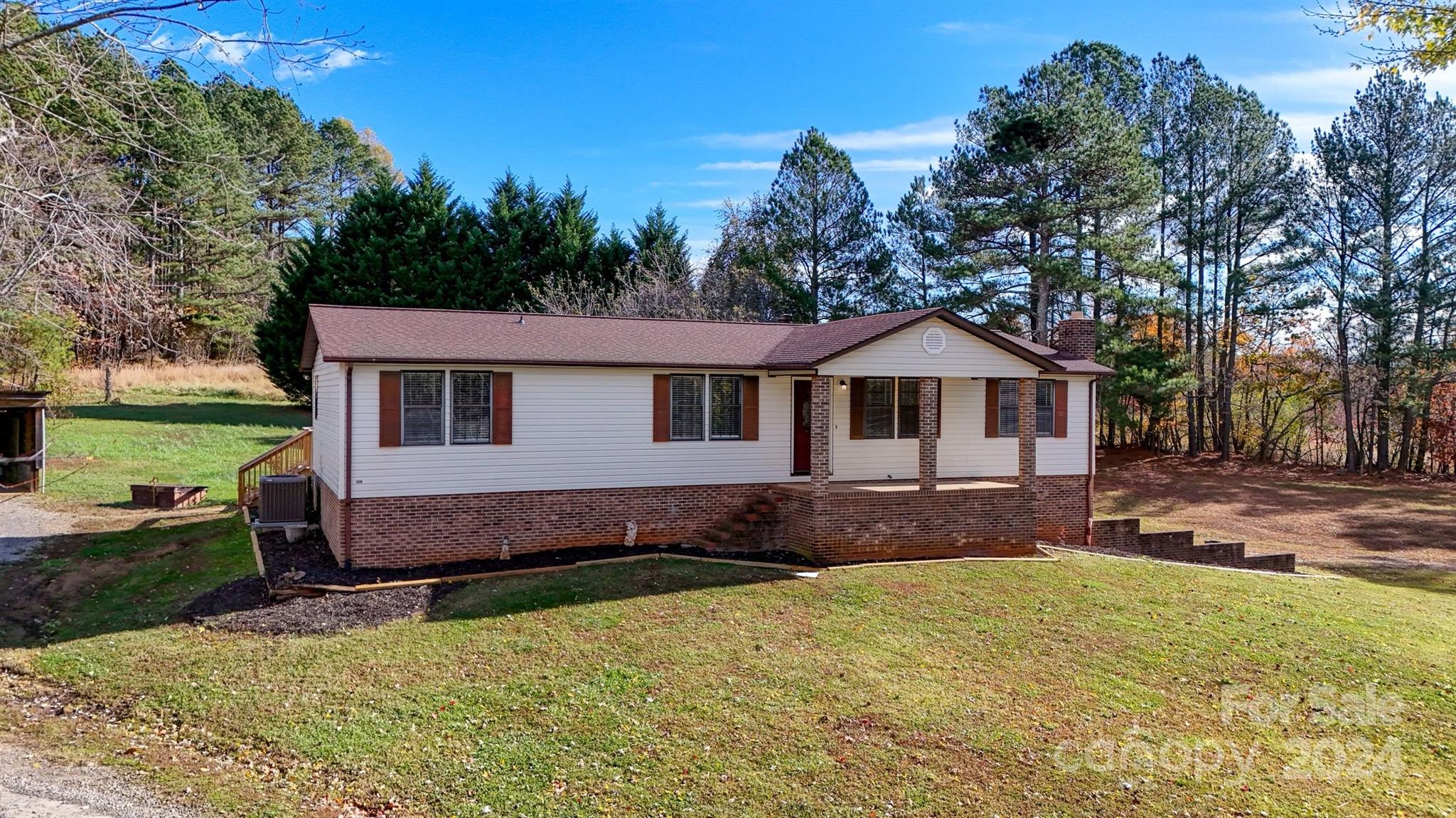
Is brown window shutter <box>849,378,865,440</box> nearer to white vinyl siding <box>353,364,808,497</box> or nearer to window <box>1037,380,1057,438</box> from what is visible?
→ white vinyl siding <box>353,364,808,497</box>

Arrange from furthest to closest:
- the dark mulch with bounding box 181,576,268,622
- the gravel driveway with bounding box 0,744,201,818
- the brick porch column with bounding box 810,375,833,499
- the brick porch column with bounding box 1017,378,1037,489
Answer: the brick porch column with bounding box 1017,378,1037,489
the brick porch column with bounding box 810,375,833,499
the dark mulch with bounding box 181,576,268,622
the gravel driveway with bounding box 0,744,201,818

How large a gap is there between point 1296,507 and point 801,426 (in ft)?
57.6

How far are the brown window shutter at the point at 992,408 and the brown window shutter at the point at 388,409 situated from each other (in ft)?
32.6

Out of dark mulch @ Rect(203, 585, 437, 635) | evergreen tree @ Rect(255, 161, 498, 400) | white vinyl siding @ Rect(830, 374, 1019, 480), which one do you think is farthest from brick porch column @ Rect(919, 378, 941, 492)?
evergreen tree @ Rect(255, 161, 498, 400)

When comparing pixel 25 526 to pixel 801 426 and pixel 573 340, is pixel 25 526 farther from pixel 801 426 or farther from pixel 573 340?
pixel 801 426

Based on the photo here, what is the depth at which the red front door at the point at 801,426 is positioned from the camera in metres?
13.6

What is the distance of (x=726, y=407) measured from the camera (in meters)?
13.2

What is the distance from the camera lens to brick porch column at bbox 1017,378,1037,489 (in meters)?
13.2

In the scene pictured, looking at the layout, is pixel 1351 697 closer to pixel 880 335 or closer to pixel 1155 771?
pixel 1155 771

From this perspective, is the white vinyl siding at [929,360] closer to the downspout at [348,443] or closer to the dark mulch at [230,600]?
the downspout at [348,443]

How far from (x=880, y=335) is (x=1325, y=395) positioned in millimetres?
25080

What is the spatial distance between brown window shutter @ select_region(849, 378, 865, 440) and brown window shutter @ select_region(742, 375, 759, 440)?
5.86 ft

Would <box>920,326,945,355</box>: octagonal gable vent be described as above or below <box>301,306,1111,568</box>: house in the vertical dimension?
above

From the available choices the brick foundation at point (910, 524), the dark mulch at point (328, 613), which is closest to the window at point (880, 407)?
the brick foundation at point (910, 524)
